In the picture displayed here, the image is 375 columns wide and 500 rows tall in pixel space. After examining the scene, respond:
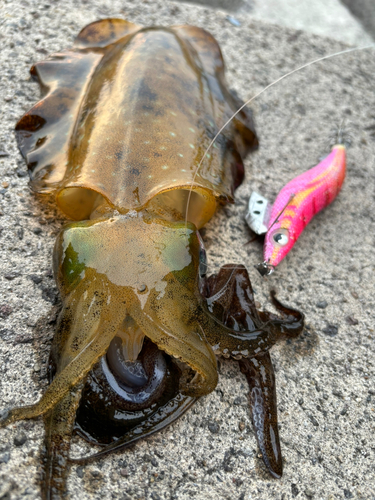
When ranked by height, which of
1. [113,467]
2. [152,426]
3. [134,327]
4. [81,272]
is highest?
[81,272]

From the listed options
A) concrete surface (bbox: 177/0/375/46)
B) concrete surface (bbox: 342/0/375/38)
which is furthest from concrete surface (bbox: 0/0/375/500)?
concrete surface (bbox: 342/0/375/38)

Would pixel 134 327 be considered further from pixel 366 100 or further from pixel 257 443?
pixel 366 100

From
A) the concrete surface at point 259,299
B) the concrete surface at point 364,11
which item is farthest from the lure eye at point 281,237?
the concrete surface at point 364,11

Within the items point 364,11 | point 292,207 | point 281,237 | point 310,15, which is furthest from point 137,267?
point 364,11

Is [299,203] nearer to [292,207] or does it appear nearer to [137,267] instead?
[292,207]

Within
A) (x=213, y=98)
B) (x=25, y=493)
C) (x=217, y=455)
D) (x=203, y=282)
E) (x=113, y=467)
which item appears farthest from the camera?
(x=213, y=98)

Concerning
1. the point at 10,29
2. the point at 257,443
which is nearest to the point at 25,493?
the point at 257,443

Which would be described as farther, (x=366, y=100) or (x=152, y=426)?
(x=366, y=100)

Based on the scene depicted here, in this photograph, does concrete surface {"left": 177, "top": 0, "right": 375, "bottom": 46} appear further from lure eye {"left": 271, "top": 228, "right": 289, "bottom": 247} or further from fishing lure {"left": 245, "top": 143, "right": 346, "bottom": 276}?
lure eye {"left": 271, "top": 228, "right": 289, "bottom": 247}
